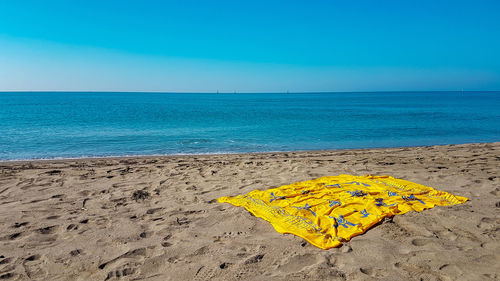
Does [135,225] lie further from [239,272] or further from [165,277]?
[239,272]

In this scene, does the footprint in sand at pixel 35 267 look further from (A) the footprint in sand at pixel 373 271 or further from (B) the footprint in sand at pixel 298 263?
(A) the footprint in sand at pixel 373 271

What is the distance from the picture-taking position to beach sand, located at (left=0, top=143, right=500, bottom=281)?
11.7 feet

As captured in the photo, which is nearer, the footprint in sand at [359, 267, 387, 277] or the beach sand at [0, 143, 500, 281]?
the footprint in sand at [359, 267, 387, 277]

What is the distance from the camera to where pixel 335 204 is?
534cm

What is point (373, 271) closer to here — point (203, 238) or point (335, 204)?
point (335, 204)

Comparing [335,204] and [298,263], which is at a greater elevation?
[335,204]

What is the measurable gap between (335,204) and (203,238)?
92.1 inches

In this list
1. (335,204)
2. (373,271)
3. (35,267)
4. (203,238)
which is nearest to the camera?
(373,271)

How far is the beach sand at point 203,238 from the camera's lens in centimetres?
358

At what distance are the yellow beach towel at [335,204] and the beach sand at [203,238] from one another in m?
0.19

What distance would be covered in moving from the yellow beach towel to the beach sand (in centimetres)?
19

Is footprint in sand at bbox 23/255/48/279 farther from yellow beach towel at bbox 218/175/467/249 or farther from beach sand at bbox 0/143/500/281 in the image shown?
yellow beach towel at bbox 218/175/467/249

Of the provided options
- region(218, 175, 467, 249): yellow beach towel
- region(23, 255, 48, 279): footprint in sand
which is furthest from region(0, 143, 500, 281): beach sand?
region(218, 175, 467, 249): yellow beach towel

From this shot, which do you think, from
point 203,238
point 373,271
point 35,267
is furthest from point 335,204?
point 35,267
